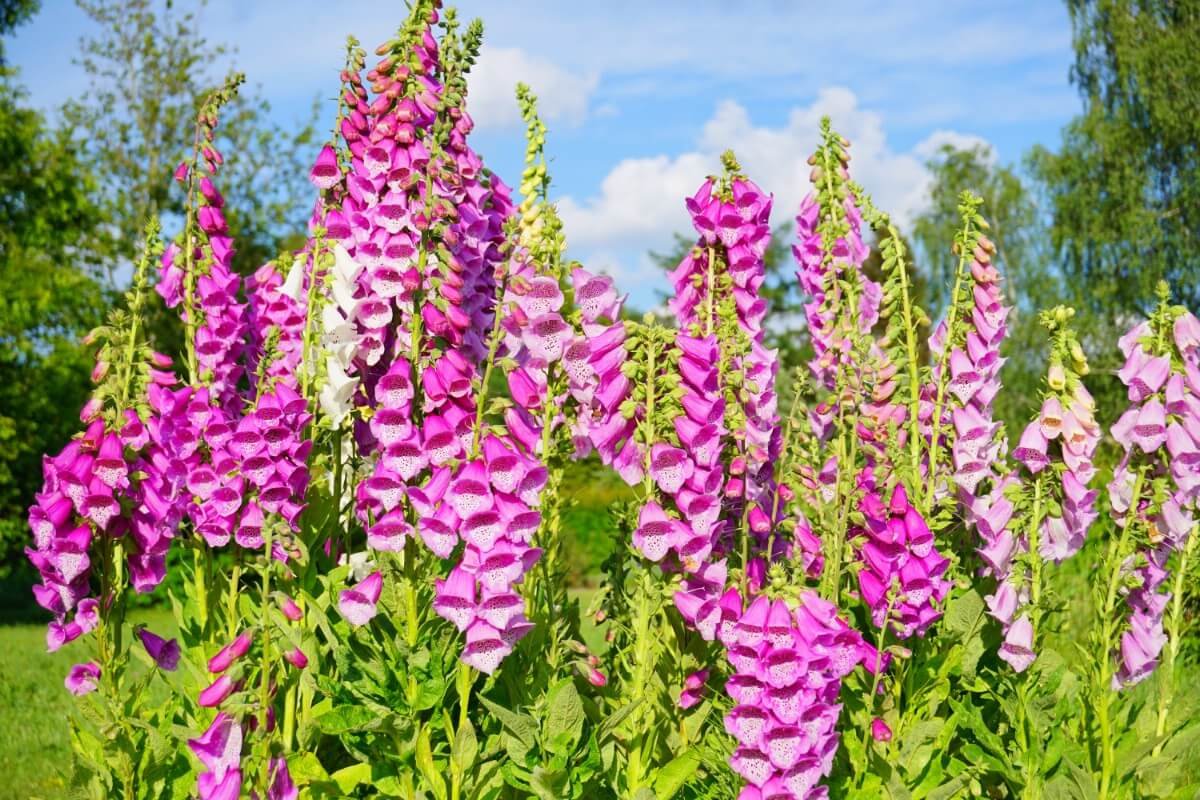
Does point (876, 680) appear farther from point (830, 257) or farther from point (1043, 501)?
point (830, 257)

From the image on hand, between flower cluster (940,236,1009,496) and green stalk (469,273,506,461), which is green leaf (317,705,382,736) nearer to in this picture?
green stalk (469,273,506,461)

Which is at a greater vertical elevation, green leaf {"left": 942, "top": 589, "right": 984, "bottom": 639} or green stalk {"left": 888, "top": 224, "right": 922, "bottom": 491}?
green stalk {"left": 888, "top": 224, "right": 922, "bottom": 491}

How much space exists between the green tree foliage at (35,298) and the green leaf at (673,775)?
15.7 metres

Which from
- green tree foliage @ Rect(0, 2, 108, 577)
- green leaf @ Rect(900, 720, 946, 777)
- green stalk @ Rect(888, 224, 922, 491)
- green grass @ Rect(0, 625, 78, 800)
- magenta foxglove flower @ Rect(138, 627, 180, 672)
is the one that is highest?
green tree foliage @ Rect(0, 2, 108, 577)

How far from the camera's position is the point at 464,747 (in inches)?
116

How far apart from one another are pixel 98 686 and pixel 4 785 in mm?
2686

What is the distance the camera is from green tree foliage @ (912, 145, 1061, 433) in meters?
27.8

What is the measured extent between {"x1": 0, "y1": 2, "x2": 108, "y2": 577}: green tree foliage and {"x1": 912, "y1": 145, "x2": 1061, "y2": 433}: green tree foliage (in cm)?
1973

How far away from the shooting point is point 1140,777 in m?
3.97

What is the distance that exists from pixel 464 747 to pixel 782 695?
0.86 m

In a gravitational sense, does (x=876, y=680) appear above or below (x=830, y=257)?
below

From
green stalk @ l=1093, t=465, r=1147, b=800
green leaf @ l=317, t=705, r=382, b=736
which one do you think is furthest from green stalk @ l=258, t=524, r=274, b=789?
green stalk @ l=1093, t=465, r=1147, b=800

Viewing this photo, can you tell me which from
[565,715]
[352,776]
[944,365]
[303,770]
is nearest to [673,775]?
[565,715]

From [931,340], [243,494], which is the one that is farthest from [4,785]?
[931,340]
